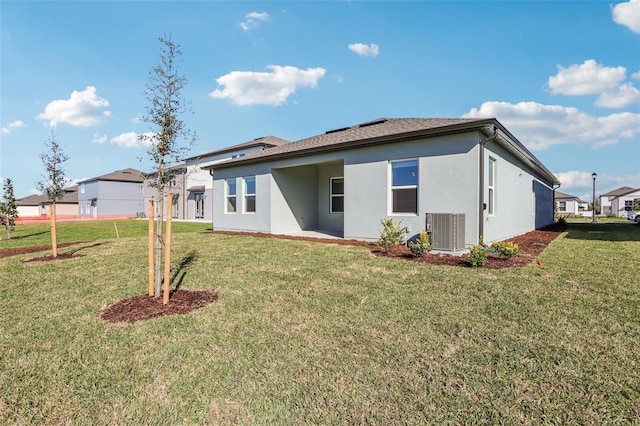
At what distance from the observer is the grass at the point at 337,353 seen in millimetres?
2137

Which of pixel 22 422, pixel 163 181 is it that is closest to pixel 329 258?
pixel 163 181

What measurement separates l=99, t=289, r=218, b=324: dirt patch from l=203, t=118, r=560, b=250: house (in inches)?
240

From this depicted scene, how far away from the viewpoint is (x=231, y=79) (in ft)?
58.6

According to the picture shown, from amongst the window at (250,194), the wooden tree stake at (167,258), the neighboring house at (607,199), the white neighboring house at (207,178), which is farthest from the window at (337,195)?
the neighboring house at (607,199)

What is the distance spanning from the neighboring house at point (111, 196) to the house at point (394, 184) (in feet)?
112

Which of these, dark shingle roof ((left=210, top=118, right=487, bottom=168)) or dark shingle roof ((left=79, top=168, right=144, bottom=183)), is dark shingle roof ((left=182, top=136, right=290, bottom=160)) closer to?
dark shingle roof ((left=210, top=118, right=487, bottom=168))

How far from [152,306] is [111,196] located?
153 ft

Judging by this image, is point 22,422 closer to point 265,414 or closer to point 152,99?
point 265,414

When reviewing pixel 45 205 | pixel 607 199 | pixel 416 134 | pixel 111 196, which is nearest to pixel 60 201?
pixel 45 205

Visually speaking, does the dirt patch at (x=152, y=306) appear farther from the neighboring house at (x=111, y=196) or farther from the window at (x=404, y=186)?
the neighboring house at (x=111, y=196)

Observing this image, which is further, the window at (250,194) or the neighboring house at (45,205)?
the neighboring house at (45,205)

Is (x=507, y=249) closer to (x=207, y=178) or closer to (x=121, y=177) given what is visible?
(x=207, y=178)

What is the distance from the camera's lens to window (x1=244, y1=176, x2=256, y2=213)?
1386cm

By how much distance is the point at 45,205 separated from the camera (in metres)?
51.6
